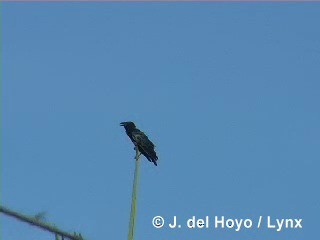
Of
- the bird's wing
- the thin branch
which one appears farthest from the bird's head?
the thin branch

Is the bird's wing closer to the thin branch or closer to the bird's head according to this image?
the bird's head

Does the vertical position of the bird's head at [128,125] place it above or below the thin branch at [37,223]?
above

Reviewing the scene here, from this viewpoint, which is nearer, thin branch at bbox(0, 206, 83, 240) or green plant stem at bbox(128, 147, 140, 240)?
thin branch at bbox(0, 206, 83, 240)

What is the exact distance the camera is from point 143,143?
15.7 metres

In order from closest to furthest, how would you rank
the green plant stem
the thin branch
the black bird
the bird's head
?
the thin branch
the green plant stem
the black bird
the bird's head

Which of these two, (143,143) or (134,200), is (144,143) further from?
(134,200)

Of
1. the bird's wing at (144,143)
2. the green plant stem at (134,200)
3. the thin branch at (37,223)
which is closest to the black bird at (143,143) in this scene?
the bird's wing at (144,143)

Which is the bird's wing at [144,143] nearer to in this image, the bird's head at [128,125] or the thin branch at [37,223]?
the bird's head at [128,125]

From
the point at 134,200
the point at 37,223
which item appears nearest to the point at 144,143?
the point at 134,200

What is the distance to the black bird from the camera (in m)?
15.6

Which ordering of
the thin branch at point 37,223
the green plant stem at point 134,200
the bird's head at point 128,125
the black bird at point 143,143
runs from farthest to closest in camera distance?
the bird's head at point 128,125, the black bird at point 143,143, the green plant stem at point 134,200, the thin branch at point 37,223

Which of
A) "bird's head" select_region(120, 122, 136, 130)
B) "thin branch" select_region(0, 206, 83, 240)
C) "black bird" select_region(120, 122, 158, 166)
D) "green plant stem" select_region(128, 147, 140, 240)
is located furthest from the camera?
→ "bird's head" select_region(120, 122, 136, 130)

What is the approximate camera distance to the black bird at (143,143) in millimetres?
15555

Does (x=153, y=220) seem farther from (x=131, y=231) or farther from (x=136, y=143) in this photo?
(x=131, y=231)
